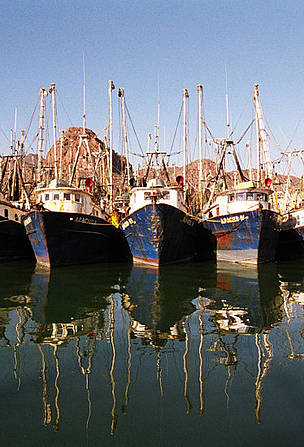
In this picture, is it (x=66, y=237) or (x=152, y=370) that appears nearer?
(x=152, y=370)

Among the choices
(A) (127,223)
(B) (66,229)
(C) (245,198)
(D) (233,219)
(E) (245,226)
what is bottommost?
(B) (66,229)

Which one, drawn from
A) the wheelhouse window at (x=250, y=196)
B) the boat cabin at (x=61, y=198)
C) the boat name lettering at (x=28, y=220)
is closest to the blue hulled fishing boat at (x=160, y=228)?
the boat cabin at (x=61, y=198)

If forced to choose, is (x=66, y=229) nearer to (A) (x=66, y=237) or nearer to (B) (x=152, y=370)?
(A) (x=66, y=237)

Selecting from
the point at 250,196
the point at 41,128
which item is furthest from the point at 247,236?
the point at 41,128

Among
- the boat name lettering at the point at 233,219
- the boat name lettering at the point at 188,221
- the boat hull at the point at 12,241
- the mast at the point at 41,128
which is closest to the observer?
the boat name lettering at the point at 233,219

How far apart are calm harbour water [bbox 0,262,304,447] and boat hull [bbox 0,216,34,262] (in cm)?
1580

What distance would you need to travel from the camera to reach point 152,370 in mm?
6375

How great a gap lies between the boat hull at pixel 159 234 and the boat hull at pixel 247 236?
2564 millimetres

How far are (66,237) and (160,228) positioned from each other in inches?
267

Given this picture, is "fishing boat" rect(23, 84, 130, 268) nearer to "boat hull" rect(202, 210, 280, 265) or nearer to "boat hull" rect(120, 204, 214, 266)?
"boat hull" rect(120, 204, 214, 266)

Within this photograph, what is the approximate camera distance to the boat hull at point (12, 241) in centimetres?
2690

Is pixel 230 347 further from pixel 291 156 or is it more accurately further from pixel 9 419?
pixel 291 156

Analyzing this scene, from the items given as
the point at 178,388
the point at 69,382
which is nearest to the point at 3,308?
the point at 69,382

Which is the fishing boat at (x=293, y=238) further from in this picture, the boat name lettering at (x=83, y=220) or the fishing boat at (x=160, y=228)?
the boat name lettering at (x=83, y=220)
